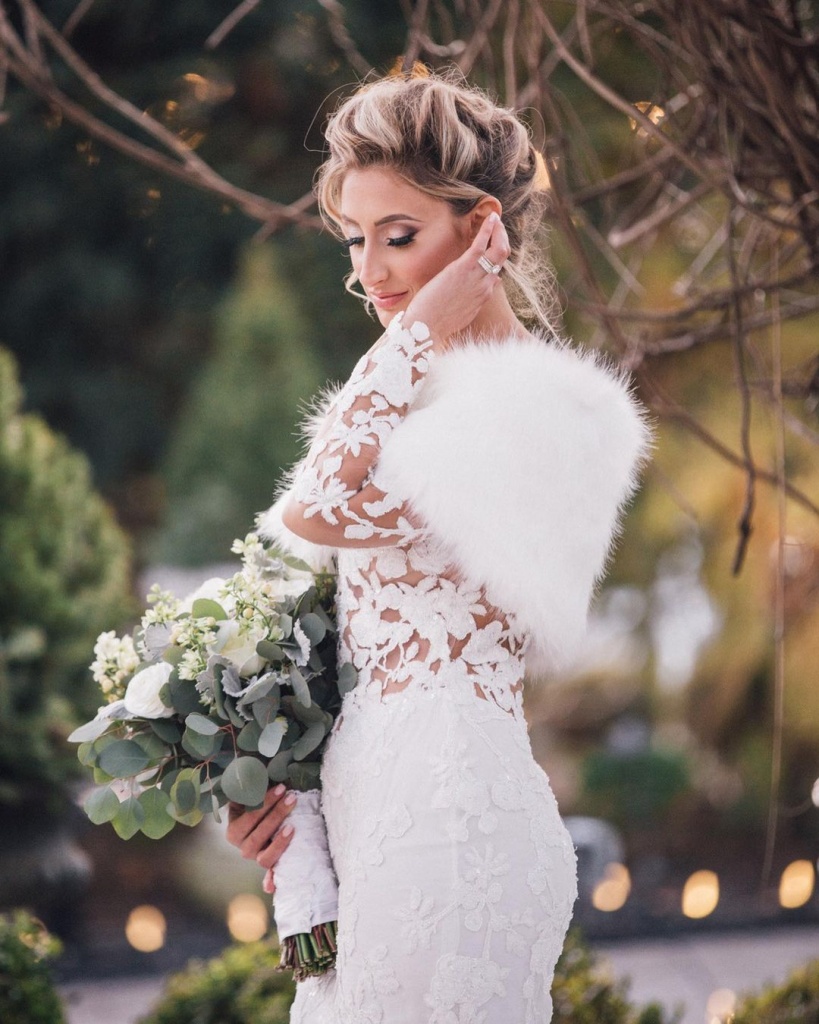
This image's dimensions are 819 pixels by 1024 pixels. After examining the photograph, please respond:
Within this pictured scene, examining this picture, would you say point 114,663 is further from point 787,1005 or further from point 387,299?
point 787,1005

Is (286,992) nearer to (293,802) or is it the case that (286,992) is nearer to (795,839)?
(293,802)

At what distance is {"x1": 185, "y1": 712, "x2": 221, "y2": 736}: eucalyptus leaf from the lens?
191cm

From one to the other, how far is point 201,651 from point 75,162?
7.80m

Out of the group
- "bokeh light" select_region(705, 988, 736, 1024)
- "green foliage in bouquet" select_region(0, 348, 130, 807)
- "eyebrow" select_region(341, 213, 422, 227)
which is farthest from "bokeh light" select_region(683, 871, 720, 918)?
"eyebrow" select_region(341, 213, 422, 227)

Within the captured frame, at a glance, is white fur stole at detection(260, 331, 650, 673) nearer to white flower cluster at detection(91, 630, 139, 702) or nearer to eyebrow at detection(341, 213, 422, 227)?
eyebrow at detection(341, 213, 422, 227)

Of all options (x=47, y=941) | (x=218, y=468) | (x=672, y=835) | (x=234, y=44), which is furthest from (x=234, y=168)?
(x=47, y=941)

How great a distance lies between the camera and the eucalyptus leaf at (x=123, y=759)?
1.93 meters

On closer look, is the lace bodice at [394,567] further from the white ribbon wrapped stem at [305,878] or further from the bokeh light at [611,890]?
the bokeh light at [611,890]

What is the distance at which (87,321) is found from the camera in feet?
30.8

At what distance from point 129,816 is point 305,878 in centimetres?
30

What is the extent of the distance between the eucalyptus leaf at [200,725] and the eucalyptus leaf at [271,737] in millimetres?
79

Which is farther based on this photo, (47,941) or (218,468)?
(218,468)

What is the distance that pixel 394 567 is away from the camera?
1.95 metres

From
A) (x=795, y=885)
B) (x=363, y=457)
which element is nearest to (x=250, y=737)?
(x=363, y=457)
